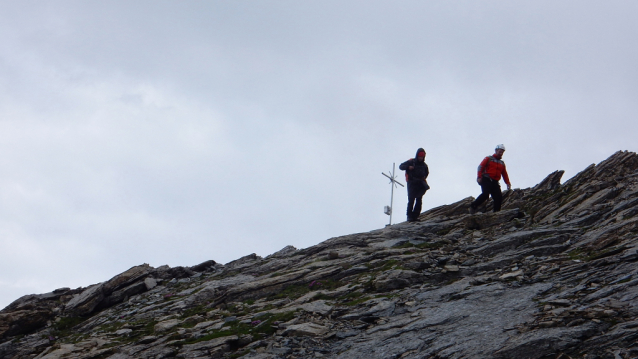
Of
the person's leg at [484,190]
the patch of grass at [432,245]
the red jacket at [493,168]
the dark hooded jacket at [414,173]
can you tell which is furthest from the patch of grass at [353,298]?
the red jacket at [493,168]

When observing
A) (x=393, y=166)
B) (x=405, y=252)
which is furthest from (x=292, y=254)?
(x=393, y=166)

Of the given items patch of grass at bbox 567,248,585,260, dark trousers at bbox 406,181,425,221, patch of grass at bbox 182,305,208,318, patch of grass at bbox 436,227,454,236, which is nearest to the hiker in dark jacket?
dark trousers at bbox 406,181,425,221

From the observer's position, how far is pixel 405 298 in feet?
50.2

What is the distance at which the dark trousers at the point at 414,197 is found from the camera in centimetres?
2517

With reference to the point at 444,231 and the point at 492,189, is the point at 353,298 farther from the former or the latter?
the point at 492,189

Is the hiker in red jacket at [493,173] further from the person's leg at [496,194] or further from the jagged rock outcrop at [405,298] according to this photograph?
the jagged rock outcrop at [405,298]

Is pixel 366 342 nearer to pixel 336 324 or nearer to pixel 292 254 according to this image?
pixel 336 324

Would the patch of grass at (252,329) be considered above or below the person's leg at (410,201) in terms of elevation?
below

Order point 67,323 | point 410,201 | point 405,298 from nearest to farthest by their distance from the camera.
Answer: point 405,298, point 67,323, point 410,201

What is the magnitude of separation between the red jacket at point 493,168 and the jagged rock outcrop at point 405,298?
1690mm

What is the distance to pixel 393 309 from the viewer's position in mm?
14609

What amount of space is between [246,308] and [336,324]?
422 centimetres

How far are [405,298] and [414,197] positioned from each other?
1081 cm

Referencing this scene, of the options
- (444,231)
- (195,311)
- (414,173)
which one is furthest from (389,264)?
(414,173)
